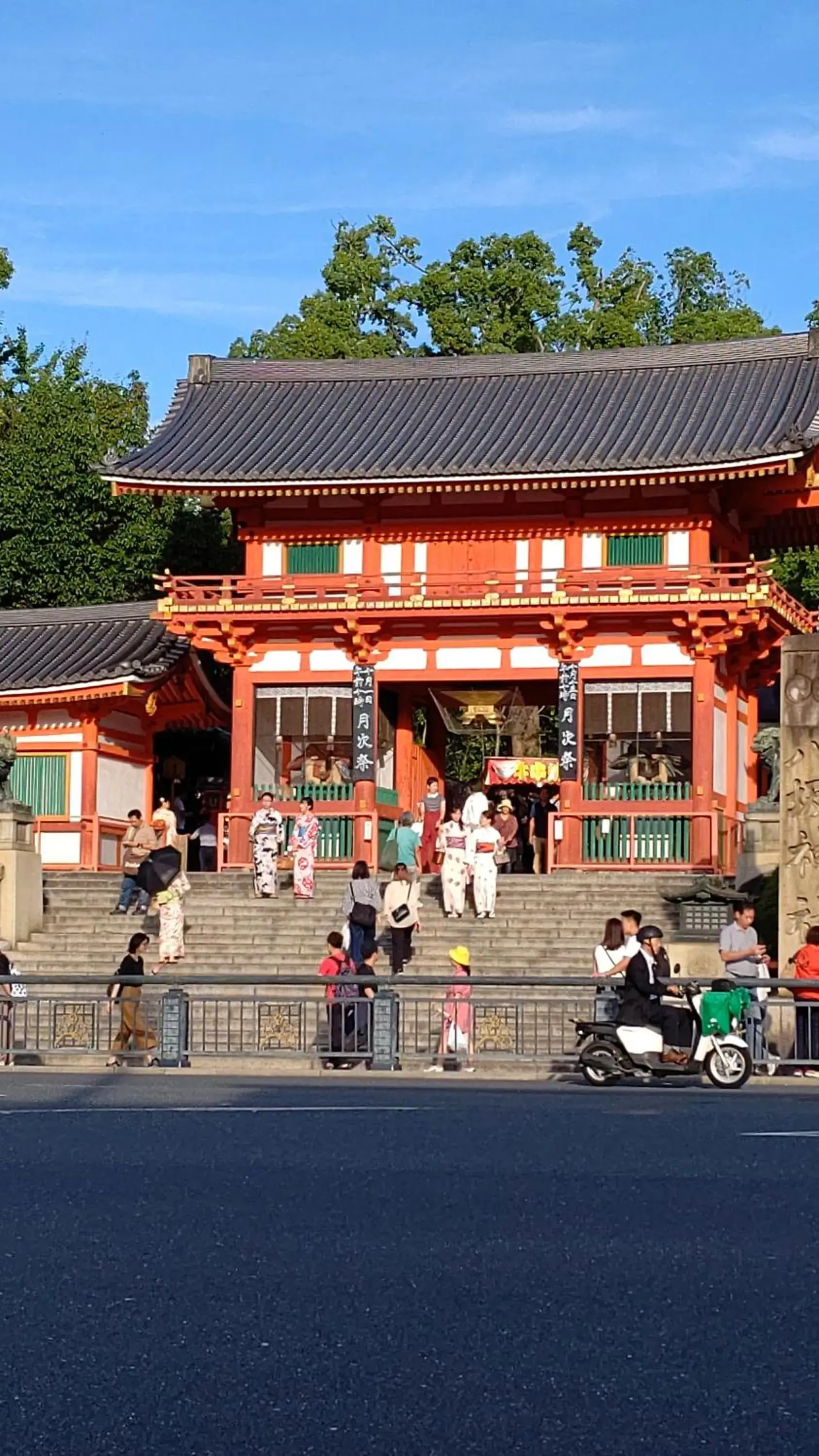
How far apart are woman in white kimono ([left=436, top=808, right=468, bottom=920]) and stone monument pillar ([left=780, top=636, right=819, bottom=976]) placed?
7842 mm

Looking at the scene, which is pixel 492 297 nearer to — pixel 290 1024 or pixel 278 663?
pixel 278 663

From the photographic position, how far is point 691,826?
3800 centimetres

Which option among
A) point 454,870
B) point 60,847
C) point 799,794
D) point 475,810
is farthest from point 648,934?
point 60,847

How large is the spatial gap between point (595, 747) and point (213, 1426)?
33860 mm

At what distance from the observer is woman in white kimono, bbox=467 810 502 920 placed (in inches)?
1244

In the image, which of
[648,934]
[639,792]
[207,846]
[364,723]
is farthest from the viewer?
[207,846]

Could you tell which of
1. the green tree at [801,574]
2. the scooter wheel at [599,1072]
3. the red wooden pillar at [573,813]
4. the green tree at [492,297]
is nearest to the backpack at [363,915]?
the scooter wheel at [599,1072]

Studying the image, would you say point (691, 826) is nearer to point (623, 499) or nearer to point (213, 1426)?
point (623, 499)

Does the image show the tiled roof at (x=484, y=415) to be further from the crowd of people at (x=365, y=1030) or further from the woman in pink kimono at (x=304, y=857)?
the crowd of people at (x=365, y=1030)

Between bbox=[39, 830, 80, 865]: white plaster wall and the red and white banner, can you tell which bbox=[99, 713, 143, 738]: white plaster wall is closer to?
bbox=[39, 830, 80, 865]: white plaster wall

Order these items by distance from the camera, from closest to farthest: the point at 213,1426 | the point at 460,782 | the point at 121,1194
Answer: the point at 213,1426, the point at 121,1194, the point at 460,782

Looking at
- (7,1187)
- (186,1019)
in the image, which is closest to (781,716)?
(186,1019)

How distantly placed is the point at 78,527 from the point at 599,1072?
104 feet

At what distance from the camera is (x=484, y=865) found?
104 ft
